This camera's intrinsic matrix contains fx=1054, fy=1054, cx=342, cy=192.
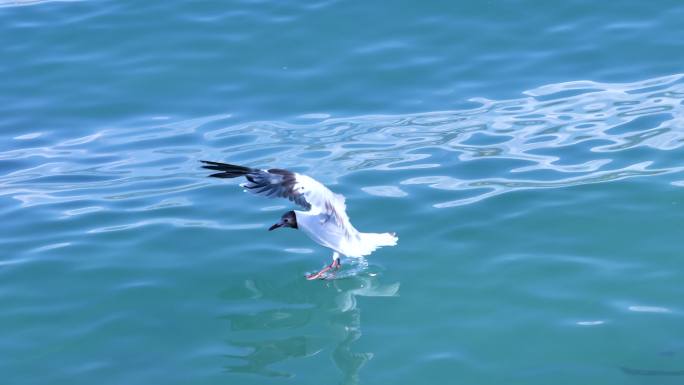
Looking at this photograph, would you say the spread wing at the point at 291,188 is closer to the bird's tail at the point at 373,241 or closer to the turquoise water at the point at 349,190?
the bird's tail at the point at 373,241

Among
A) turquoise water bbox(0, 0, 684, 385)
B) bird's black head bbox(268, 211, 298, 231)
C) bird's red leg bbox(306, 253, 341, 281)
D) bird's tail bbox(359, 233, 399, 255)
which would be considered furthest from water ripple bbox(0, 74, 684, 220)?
bird's red leg bbox(306, 253, 341, 281)

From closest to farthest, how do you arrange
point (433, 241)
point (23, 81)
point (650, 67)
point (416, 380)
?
point (416, 380)
point (433, 241)
point (650, 67)
point (23, 81)

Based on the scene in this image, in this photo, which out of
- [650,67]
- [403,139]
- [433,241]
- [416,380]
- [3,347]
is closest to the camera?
[416,380]

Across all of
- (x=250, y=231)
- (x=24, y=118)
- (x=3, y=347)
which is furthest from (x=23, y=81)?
(x=3, y=347)

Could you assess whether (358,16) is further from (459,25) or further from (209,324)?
(209,324)

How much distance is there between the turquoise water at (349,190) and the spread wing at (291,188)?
2.06 ft

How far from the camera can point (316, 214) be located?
360 inches

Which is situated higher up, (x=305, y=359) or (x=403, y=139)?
(x=403, y=139)

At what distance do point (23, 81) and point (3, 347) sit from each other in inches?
260

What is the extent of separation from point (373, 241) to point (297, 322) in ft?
3.45

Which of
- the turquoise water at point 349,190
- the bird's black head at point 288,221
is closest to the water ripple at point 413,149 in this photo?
the turquoise water at point 349,190

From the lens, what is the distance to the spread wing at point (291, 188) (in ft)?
28.6

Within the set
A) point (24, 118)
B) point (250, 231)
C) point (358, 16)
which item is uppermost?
point (358, 16)

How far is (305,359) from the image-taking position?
798 centimetres
